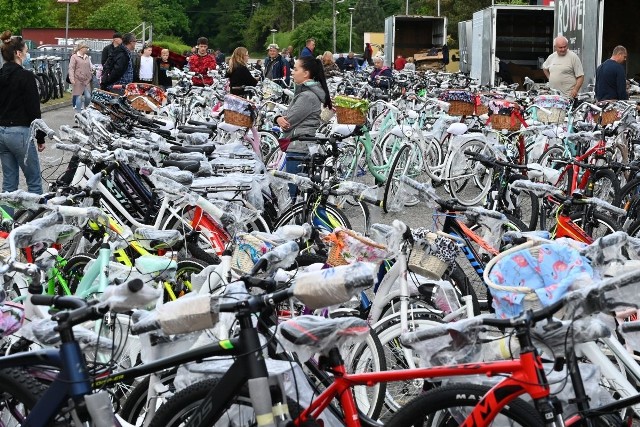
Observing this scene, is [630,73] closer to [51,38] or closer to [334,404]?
[334,404]

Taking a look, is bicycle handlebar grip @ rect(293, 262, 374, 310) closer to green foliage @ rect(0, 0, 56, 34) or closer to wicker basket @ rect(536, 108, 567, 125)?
wicker basket @ rect(536, 108, 567, 125)

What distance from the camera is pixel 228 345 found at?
3654 millimetres

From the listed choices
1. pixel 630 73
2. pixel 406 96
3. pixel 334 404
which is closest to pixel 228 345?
pixel 334 404

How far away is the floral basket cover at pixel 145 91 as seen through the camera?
54.0 ft

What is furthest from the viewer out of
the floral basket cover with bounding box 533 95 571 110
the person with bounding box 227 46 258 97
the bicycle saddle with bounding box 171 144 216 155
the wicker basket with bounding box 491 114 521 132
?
the person with bounding box 227 46 258 97

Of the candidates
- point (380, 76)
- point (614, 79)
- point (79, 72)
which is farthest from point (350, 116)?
point (380, 76)

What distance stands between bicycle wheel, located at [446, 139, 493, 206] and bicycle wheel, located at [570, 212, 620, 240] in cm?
429

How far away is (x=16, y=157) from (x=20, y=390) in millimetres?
7916

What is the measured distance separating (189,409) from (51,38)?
49466mm

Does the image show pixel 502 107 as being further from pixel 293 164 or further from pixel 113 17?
pixel 113 17

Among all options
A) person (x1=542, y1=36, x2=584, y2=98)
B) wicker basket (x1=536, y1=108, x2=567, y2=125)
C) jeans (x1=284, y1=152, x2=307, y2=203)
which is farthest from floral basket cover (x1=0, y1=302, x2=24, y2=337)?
person (x1=542, y1=36, x2=584, y2=98)

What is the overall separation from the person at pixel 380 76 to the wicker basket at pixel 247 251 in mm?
18282

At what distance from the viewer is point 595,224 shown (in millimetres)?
7949

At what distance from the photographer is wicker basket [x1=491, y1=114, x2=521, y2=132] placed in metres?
13.5
